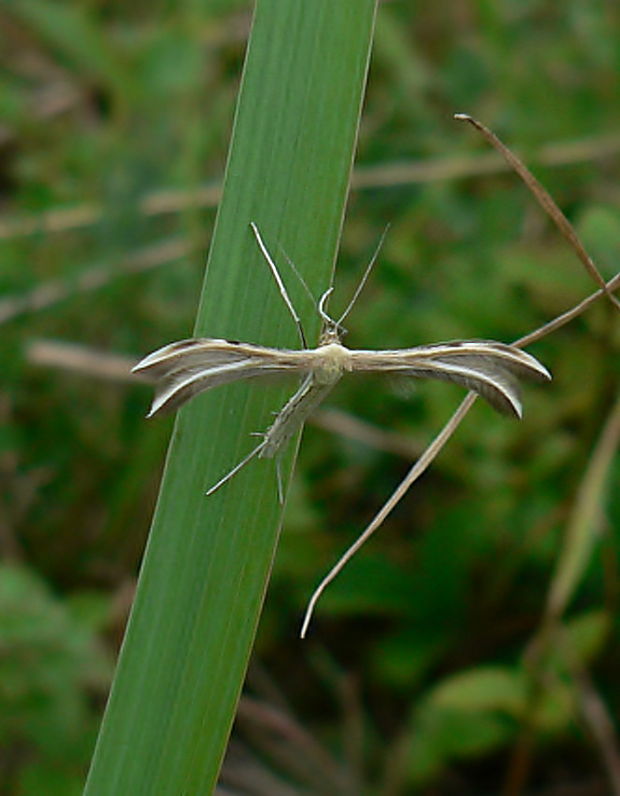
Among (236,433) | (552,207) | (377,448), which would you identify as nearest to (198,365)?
(236,433)

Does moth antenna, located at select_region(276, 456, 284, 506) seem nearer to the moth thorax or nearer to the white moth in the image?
the white moth

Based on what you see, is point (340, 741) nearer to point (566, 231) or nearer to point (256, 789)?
point (256, 789)

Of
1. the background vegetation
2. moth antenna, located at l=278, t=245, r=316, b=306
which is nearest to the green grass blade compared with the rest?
moth antenna, located at l=278, t=245, r=316, b=306

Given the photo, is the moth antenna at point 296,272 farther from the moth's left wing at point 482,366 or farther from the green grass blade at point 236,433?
the moth's left wing at point 482,366

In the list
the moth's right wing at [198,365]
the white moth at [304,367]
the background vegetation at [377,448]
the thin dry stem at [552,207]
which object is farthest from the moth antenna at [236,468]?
the background vegetation at [377,448]

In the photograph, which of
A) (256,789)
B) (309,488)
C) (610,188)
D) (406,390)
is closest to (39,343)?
(309,488)
